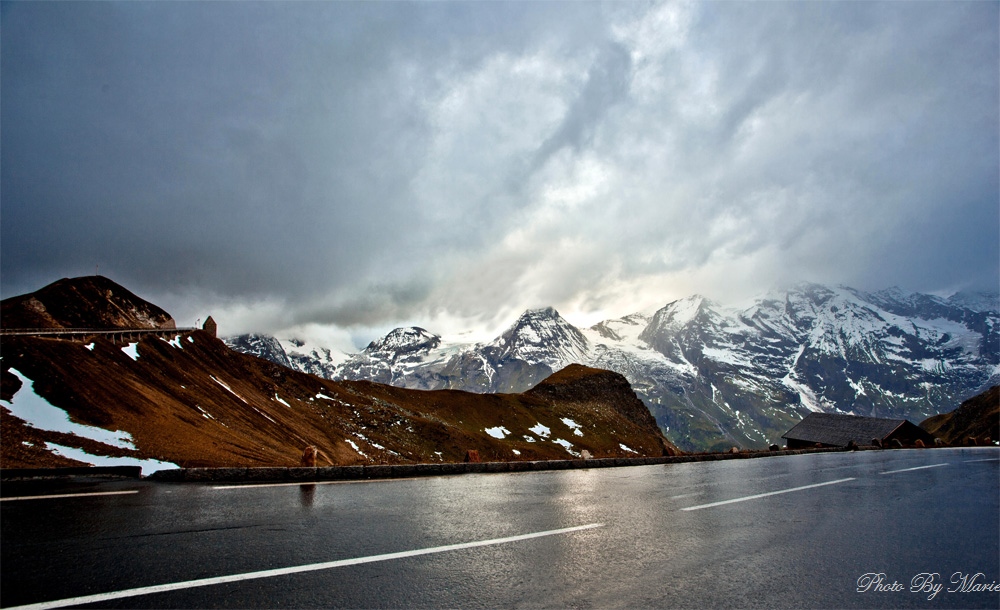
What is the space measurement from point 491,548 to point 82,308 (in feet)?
278

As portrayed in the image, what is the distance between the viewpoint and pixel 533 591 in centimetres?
527

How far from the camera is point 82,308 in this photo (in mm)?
69312

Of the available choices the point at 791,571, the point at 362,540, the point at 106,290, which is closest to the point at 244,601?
the point at 362,540

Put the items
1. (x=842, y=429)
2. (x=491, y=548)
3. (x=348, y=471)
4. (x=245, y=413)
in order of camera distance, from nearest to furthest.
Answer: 1. (x=491, y=548)
2. (x=348, y=471)
3. (x=245, y=413)
4. (x=842, y=429)

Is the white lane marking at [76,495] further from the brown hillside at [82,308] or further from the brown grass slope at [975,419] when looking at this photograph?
the brown grass slope at [975,419]

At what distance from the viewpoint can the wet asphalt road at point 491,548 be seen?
16.6 feet

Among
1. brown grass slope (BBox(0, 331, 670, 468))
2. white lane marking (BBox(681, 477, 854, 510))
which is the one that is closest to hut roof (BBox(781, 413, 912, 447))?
brown grass slope (BBox(0, 331, 670, 468))

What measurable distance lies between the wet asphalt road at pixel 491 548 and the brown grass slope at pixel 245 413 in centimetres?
1359

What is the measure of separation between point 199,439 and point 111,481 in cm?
1661

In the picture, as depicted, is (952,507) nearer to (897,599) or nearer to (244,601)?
(897,599)

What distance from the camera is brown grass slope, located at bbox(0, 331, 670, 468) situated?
2420cm

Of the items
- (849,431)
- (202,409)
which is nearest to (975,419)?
(849,431)

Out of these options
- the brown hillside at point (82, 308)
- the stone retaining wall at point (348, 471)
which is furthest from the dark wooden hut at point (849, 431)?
the brown hillside at point (82, 308)

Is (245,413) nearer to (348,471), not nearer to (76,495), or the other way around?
(348,471)
